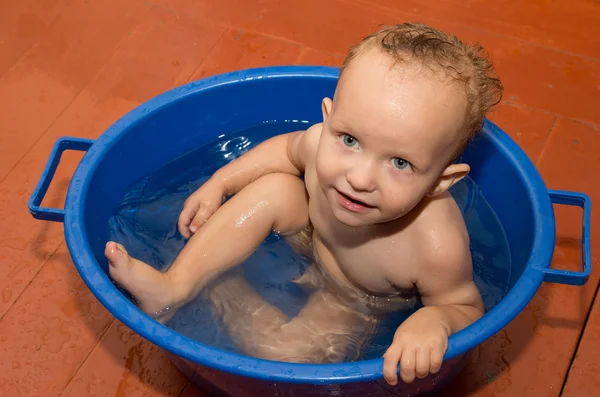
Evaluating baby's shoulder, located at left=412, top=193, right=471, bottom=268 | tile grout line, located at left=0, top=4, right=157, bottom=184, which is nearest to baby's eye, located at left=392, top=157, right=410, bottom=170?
baby's shoulder, located at left=412, top=193, right=471, bottom=268

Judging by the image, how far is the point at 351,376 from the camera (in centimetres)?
86

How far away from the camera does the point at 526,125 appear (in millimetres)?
1528

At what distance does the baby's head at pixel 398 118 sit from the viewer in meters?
0.86

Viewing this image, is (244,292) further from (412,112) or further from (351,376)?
(412,112)

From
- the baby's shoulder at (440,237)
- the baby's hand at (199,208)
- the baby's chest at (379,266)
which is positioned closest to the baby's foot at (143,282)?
the baby's hand at (199,208)

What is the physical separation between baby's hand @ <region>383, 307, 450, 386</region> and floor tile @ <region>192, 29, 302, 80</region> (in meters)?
0.89

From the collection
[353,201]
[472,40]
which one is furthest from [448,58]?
[472,40]

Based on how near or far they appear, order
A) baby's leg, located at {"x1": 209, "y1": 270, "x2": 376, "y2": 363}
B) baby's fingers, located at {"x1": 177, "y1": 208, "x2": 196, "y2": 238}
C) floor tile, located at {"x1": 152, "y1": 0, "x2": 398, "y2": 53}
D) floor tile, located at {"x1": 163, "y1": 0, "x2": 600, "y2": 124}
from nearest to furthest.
Result: baby's leg, located at {"x1": 209, "y1": 270, "x2": 376, "y2": 363} → baby's fingers, located at {"x1": 177, "y1": 208, "x2": 196, "y2": 238} → floor tile, located at {"x1": 163, "y1": 0, "x2": 600, "y2": 124} → floor tile, located at {"x1": 152, "y1": 0, "x2": 398, "y2": 53}

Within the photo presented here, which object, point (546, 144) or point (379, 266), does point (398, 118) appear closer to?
point (379, 266)

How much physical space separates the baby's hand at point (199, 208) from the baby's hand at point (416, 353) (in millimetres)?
433

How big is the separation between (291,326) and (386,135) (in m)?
0.42

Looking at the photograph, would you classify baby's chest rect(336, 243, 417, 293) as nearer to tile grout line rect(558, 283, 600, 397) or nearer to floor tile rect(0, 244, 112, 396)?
tile grout line rect(558, 283, 600, 397)

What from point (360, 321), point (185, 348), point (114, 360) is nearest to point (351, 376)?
point (185, 348)

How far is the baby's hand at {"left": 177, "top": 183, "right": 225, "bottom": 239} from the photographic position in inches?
47.8
